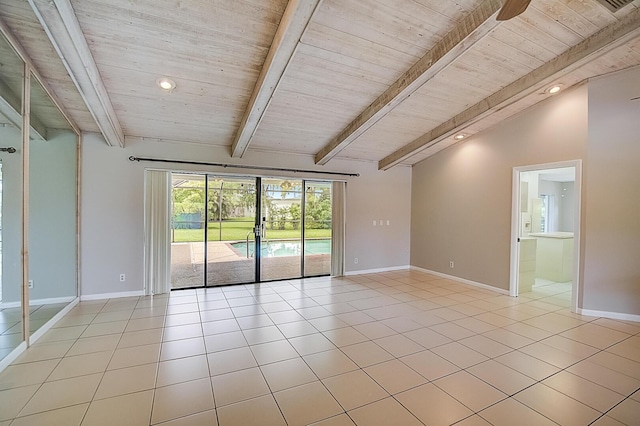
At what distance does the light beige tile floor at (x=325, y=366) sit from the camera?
197cm

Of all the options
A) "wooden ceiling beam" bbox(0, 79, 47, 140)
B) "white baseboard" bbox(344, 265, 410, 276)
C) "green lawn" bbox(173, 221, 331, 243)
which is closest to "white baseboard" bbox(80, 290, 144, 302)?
"green lawn" bbox(173, 221, 331, 243)

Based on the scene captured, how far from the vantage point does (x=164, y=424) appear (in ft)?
6.07

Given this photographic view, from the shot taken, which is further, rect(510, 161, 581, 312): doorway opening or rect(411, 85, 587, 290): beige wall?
rect(411, 85, 587, 290): beige wall

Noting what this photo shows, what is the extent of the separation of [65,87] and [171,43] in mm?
1599

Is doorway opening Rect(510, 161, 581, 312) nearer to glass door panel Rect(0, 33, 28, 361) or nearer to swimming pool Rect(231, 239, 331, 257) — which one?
swimming pool Rect(231, 239, 331, 257)

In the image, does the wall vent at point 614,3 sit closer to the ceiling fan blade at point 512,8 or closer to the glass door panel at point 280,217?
the ceiling fan blade at point 512,8

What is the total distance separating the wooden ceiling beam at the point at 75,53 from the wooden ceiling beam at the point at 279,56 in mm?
1578

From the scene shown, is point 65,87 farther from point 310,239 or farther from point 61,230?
point 310,239

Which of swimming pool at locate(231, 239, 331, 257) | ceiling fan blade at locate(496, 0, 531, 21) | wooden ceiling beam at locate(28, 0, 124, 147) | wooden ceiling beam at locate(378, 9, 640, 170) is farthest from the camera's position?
swimming pool at locate(231, 239, 331, 257)

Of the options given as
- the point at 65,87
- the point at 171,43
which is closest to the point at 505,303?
the point at 171,43

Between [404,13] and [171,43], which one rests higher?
[404,13]

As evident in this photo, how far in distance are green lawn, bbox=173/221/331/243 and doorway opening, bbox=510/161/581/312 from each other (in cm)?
338

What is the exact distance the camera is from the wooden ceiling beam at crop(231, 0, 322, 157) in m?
2.33

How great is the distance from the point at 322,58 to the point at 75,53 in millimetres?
2285
